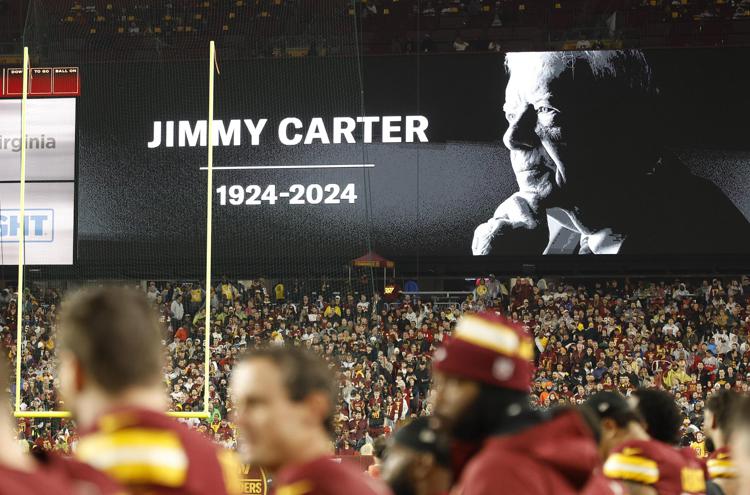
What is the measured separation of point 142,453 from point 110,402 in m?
0.11

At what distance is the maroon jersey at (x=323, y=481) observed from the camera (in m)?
2.32

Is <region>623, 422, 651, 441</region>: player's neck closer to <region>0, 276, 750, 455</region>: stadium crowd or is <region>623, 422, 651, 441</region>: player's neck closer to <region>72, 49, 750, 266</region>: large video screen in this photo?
<region>0, 276, 750, 455</region>: stadium crowd

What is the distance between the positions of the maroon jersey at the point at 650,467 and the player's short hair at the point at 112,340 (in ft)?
8.06

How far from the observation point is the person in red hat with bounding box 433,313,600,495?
2.51 metres

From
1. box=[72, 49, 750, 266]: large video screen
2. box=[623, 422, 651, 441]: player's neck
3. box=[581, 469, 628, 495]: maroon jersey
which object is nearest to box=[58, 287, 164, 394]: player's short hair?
box=[581, 469, 628, 495]: maroon jersey

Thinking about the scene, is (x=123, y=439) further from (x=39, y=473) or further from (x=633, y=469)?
(x=633, y=469)

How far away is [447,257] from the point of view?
25094 mm

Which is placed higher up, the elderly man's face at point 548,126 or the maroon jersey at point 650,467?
the elderly man's face at point 548,126

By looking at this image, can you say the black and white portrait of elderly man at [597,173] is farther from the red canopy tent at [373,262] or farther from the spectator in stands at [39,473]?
the spectator in stands at [39,473]

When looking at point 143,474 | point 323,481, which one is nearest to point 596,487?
point 323,481

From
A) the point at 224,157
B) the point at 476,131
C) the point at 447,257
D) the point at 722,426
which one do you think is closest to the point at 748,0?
the point at 476,131

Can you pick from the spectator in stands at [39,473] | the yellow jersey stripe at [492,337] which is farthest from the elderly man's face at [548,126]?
the spectator in stands at [39,473]

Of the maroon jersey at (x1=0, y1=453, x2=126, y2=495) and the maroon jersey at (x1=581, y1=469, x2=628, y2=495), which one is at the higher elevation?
the maroon jersey at (x1=0, y1=453, x2=126, y2=495)

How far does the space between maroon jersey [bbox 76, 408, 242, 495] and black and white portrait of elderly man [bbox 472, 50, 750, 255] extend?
22869 millimetres
